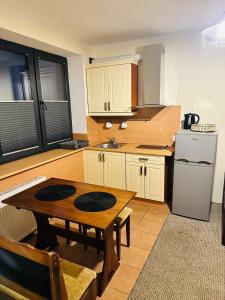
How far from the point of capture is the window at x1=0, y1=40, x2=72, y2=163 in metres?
2.68

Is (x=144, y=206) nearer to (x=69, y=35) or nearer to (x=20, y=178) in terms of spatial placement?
(x=20, y=178)

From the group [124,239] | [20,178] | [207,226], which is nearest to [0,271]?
[20,178]

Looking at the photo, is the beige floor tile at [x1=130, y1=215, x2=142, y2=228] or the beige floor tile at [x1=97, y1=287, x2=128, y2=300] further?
the beige floor tile at [x1=130, y1=215, x2=142, y2=228]

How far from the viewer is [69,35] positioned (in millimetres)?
3059

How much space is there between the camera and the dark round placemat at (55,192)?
6.30 feet

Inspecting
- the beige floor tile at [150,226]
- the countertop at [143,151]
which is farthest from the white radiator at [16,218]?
the beige floor tile at [150,226]

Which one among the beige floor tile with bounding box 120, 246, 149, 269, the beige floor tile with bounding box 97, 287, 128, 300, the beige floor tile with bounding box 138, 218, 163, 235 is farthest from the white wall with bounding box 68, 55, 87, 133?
the beige floor tile with bounding box 97, 287, 128, 300

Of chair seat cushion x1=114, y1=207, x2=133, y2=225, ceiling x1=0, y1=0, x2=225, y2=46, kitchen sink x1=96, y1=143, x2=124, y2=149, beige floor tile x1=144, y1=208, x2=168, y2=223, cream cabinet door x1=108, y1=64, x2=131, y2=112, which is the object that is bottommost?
beige floor tile x1=144, y1=208, x2=168, y2=223

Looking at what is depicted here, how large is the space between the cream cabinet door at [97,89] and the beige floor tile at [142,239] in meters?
2.03

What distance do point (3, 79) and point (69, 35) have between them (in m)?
1.15

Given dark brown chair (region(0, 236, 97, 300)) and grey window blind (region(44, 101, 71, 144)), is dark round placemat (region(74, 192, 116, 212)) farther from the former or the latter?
grey window blind (region(44, 101, 71, 144))

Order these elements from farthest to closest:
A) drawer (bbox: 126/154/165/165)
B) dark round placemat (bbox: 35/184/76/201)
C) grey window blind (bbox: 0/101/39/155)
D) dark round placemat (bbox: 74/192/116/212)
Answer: drawer (bbox: 126/154/165/165) < grey window blind (bbox: 0/101/39/155) < dark round placemat (bbox: 35/184/76/201) < dark round placemat (bbox: 74/192/116/212)

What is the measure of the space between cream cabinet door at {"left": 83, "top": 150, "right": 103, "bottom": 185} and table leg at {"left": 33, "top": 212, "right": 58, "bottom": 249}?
1.39 m

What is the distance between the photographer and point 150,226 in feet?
9.20
